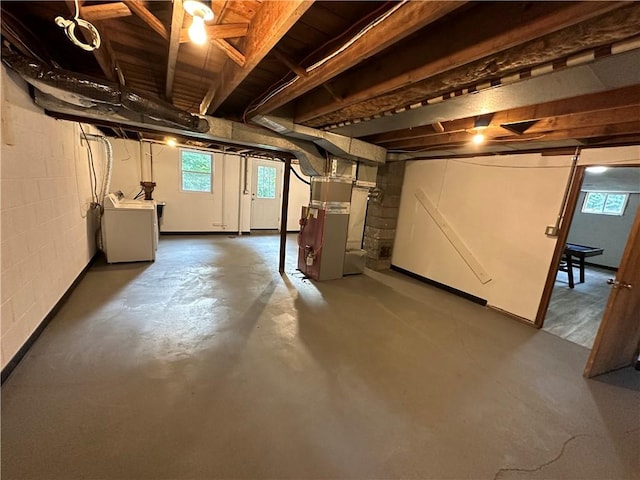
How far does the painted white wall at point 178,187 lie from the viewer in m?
5.68

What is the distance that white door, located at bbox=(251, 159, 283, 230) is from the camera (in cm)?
716

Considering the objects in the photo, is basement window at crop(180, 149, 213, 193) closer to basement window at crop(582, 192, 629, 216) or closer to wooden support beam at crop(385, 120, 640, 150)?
wooden support beam at crop(385, 120, 640, 150)

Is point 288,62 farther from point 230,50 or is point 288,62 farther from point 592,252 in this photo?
point 592,252

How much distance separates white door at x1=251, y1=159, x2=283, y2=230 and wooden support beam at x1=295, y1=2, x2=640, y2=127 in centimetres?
544

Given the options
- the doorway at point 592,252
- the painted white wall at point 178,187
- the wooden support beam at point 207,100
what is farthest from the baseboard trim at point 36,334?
the doorway at point 592,252

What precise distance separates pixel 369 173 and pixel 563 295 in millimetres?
3660

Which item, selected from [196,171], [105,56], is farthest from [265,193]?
[105,56]

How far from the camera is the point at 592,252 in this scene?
4.56 meters

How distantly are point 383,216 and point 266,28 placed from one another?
3678 millimetres

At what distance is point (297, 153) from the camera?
3576mm

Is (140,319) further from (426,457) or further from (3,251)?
(426,457)

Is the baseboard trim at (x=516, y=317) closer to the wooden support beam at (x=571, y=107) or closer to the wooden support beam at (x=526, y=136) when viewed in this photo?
the wooden support beam at (x=526, y=136)

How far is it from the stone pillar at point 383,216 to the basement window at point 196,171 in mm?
4219

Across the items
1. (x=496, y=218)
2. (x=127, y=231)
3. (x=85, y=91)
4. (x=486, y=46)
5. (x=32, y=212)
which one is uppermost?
(x=486, y=46)
